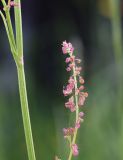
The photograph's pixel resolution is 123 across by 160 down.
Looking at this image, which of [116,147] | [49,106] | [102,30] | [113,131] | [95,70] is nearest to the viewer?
[116,147]

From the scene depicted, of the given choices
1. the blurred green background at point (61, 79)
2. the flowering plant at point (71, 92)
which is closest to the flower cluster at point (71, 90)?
the flowering plant at point (71, 92)

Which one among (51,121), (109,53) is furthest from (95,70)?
(51,121)

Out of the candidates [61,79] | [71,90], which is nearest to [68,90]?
[71,90]

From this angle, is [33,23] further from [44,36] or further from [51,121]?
[51,121]

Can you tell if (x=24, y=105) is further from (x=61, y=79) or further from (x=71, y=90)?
(x=61, y=79)

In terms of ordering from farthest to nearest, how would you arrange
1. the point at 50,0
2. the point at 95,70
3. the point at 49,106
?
the point at 50,0
the point at 95,70
the point at 49,106

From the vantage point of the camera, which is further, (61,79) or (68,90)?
(61,79)

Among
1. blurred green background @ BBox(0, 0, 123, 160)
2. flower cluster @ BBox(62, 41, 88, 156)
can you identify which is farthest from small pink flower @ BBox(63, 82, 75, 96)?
blurred green background @ BBox(0, 0, 123, 160)

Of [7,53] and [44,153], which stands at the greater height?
[7,53]

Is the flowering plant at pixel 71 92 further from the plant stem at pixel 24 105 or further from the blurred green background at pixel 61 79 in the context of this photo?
the blurred green background at pixel 61 79
